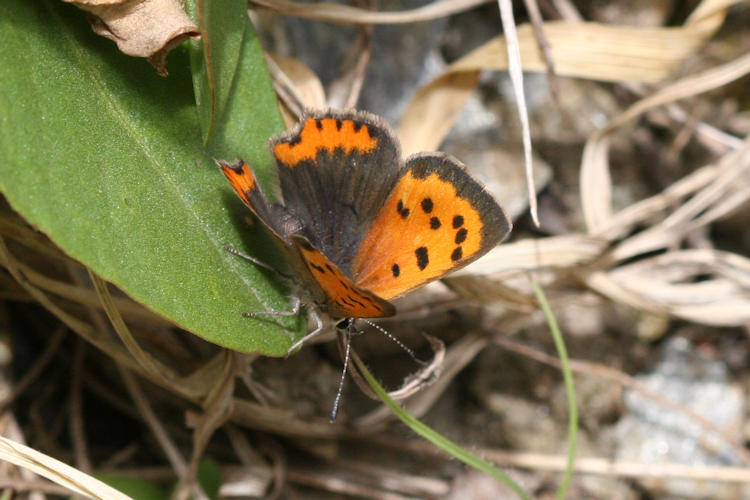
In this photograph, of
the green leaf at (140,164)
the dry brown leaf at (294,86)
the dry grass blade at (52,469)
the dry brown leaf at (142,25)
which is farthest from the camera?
the dry brown leaf at (294,86)

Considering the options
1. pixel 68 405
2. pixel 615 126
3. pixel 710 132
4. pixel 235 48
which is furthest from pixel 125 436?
pixel 710 132

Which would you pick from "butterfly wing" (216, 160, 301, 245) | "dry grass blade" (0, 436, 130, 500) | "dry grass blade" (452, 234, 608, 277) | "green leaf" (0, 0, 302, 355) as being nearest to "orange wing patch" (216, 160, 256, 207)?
"butterfly wing" (216, 160, 301, 245)

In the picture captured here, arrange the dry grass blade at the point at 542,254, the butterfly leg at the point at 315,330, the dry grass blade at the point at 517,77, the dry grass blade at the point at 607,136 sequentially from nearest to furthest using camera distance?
the butterfly leg at the point at 315,330
the dry grass blade at the point at 517,77
the dry grass blade at the point at 542,254
the dry grass blade at the point at 607,136

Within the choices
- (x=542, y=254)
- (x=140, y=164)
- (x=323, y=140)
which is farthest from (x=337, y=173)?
(x=542, y=254)

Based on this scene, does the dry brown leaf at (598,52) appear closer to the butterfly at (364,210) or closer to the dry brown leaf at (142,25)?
the butterfly at (364,210)

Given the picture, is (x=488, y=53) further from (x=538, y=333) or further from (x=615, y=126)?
(x=538, y=333)

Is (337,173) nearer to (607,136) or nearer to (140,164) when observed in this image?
(140,164)

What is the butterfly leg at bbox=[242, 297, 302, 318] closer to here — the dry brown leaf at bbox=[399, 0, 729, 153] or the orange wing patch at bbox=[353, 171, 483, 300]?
the orange wing patch at bbox=[353, 171, 483, 300]

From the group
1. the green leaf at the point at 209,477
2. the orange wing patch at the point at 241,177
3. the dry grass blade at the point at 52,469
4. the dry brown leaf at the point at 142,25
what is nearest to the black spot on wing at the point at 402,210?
the orange wing patch at the point at 241,177
